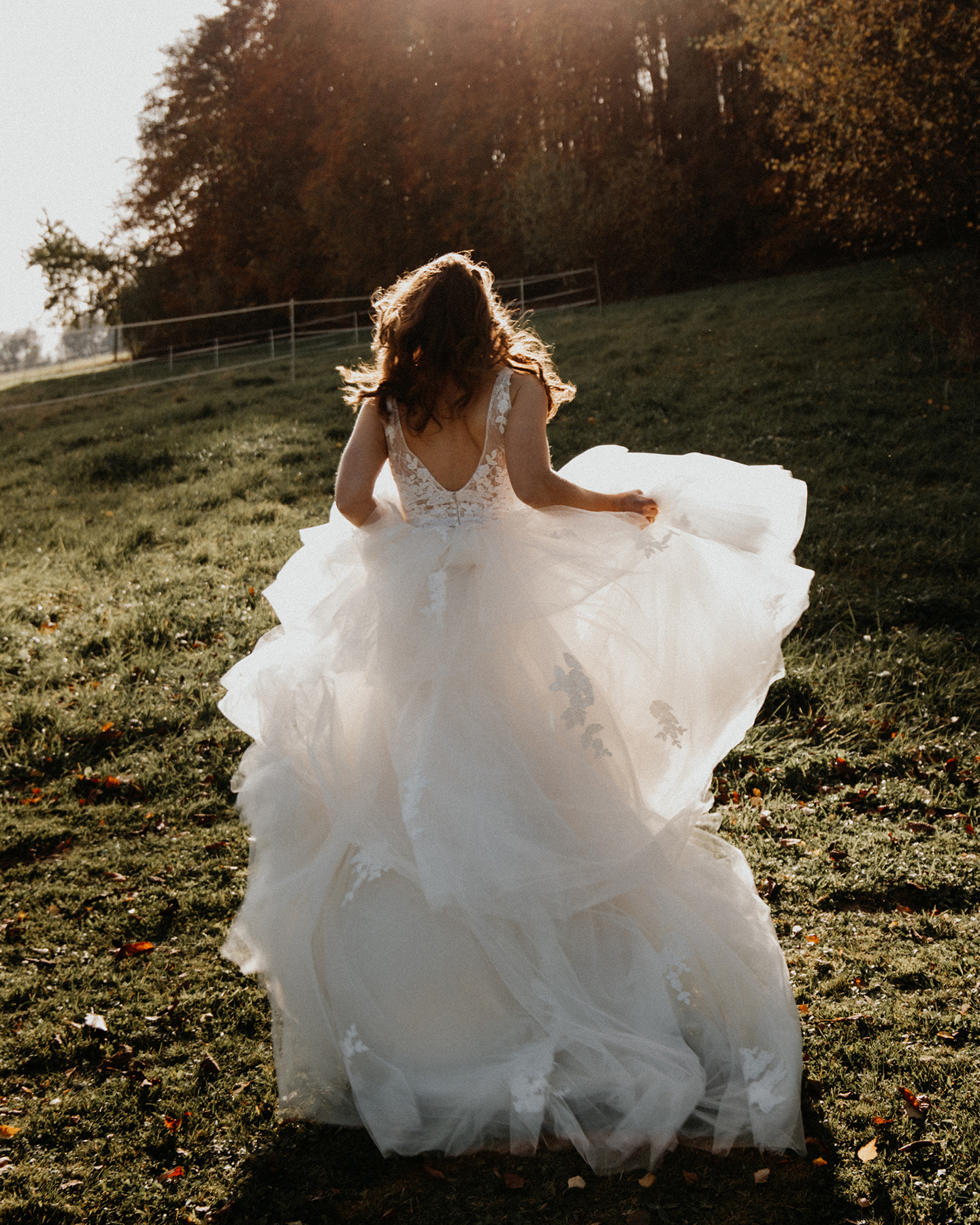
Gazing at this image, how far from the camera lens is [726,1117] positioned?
A: 2.76m

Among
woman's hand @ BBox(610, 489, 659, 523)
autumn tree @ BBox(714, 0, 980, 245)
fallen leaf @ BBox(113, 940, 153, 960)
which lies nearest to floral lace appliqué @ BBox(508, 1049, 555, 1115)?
woman's hand @ BBox(610, 489, 659, 523)

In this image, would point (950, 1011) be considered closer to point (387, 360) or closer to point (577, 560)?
point (577, 560)

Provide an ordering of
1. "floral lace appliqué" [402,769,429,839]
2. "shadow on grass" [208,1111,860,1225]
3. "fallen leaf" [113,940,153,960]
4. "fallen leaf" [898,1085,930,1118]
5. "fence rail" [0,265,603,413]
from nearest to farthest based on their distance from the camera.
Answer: "shadow on grass" [208,1111,860,1225]
"floral lace appliqué" [402,769,429,839]
"fallen leaf" [898,1085,930,1118]
"fallen leaf" [113,940,153,960]
"fence rail" [0,265,603,413]

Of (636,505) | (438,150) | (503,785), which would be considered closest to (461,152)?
(438,150)

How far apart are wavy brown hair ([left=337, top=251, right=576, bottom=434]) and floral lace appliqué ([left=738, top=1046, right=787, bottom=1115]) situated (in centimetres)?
220

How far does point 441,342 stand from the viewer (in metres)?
Result: 3.09

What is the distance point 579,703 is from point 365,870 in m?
0.90

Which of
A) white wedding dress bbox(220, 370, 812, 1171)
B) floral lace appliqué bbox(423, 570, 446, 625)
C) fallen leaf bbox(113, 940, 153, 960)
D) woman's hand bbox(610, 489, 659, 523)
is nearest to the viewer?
white wedding dress bbox(220, 370, 812, 1171)

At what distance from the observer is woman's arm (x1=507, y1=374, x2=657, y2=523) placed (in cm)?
313

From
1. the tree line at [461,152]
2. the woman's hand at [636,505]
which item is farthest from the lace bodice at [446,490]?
the tree line at [461,152]

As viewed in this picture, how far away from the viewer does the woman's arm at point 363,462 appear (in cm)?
328

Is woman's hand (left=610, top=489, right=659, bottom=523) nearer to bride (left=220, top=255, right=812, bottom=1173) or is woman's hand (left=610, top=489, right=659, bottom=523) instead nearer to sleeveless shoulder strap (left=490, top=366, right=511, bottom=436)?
bride (left=220, top=255, right=812, bottom=1173)

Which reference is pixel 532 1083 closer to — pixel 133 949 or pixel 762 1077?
pixel 762 1077

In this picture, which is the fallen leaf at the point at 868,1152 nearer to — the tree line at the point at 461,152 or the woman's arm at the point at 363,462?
the woman's arm at the point at 363,462
